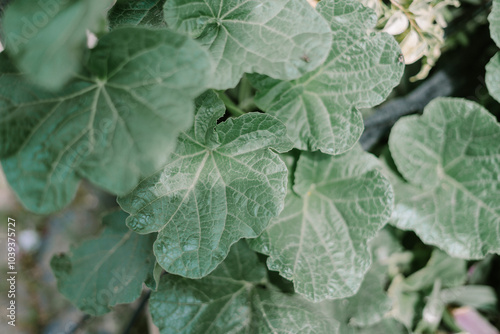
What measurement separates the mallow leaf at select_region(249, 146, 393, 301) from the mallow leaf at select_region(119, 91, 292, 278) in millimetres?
164

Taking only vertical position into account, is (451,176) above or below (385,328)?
above

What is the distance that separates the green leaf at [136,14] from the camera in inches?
31.9

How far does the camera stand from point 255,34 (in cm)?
76

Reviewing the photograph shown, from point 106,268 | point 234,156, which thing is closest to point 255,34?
point 234,156

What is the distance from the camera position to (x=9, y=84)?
0.66m

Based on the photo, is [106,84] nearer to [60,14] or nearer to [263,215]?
[60,14]

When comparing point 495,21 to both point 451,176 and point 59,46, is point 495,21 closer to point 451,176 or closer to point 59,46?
point 451,176

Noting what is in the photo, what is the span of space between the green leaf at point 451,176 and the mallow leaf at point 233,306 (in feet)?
1.32

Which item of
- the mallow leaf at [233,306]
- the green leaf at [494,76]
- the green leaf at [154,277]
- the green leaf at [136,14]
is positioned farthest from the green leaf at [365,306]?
the green leaf at [136,14]

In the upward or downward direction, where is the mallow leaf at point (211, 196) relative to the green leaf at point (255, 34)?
downward

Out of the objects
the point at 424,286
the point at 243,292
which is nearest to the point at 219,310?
the point at 243,292

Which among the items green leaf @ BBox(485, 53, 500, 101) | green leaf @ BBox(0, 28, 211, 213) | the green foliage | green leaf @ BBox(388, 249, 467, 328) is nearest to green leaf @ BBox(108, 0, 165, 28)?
the green foliage

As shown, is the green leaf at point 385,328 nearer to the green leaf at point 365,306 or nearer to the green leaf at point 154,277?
the green leaf at point 365,306

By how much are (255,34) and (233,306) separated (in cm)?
71
